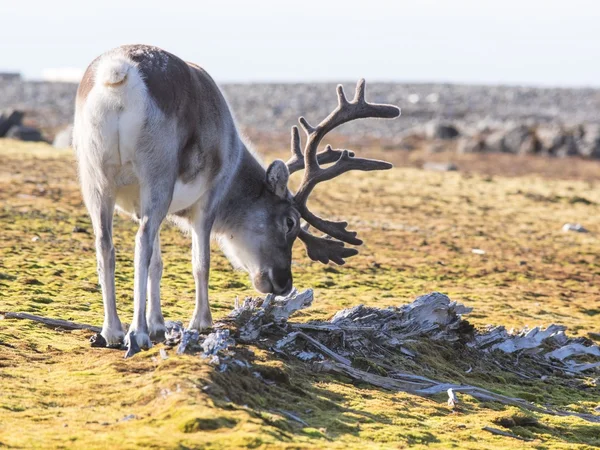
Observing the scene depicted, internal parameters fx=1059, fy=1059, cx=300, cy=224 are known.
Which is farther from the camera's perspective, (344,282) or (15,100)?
(15,100)

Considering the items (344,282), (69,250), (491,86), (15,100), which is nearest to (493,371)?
(344,282)

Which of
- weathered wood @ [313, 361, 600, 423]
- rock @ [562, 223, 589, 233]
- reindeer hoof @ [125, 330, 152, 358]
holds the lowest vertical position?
rock @ [562, 223, 589, 233]

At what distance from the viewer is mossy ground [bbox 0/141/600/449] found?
6.46 m

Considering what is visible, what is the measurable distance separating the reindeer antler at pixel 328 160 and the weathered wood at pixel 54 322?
2268 mm

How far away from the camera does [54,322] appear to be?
9.16 metres

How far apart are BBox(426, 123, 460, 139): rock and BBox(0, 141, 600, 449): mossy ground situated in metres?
19.3

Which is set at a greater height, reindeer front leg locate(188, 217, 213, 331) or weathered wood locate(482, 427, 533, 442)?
reindeer front leg locate(188, 217, 213, 331)

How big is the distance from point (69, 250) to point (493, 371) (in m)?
6.09

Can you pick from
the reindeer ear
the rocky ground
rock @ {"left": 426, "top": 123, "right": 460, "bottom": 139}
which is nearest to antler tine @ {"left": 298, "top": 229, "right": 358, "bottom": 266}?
the reindeer ear

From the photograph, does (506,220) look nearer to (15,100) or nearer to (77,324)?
(77,324)

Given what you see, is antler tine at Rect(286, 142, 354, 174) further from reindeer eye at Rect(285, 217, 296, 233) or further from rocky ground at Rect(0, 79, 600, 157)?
rocky ground at Rect(0, 79, 600, 157)

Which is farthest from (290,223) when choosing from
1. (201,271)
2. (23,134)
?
(23,134)

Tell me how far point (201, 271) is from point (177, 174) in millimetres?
1232

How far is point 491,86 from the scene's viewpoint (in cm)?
A: 9212
